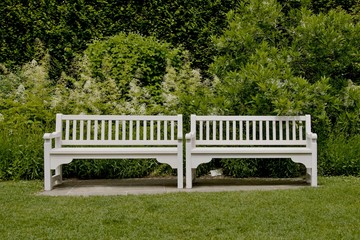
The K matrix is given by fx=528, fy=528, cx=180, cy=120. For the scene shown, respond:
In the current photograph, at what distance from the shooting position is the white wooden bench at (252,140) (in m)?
6.50

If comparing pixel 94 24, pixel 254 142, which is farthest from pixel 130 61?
pixel 254 142

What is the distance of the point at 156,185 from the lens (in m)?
6.75

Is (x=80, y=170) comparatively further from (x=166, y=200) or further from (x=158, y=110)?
(x=166, y=200)

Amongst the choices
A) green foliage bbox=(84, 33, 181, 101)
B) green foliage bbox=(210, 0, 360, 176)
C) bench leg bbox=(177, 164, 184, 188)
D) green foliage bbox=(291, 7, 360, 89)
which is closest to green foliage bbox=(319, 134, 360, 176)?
green foliage bbox=(210, 0, 360, 176)

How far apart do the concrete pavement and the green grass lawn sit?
0.44m

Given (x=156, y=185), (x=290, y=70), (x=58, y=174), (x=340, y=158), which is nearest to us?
(x=156, y=185)

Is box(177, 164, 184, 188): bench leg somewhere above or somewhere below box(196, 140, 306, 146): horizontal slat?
below

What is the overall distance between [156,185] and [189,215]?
6.42 feet

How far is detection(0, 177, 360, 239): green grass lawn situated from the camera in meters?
4.25

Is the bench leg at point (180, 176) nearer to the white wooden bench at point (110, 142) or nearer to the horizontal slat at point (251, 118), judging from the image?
the white wooden bench at point (110, 142)

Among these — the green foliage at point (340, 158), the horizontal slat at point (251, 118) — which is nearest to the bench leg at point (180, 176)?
the horizontal slat at point (251, 118)

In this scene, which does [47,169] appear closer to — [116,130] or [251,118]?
[116,130]

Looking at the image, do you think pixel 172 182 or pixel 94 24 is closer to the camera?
pixel 172 182

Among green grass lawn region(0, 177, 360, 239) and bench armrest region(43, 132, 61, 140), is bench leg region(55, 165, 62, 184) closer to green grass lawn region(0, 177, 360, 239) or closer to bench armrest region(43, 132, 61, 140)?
bench armrest region(43, 132, 61, 140)
